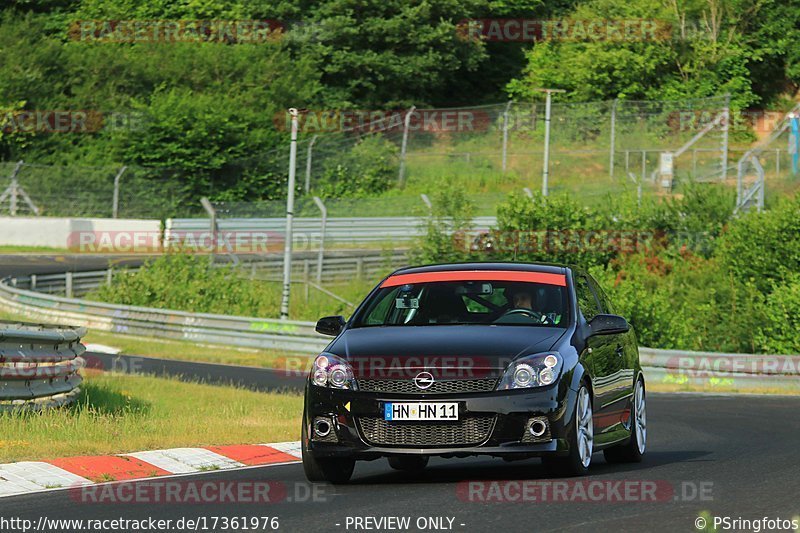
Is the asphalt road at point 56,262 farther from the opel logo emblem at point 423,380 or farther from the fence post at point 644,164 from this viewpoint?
the opel logo emblem at point 423,380

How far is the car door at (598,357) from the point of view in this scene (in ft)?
35.5

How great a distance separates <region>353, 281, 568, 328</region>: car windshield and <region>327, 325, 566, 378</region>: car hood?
1.01ft

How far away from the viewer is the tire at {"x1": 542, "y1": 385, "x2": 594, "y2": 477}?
1003 centimetres

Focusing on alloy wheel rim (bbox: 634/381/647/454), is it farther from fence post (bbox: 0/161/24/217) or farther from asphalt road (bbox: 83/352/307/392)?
fence post (bbox: 0/161/24/217)

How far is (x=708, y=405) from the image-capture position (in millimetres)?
21031

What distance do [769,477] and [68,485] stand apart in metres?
5.00

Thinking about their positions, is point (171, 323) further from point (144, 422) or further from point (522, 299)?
point (522, 299)

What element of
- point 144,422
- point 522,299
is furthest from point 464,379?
point 144,422

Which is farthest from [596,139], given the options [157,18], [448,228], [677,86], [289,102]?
[157,18]

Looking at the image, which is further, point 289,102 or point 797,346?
point 289,102

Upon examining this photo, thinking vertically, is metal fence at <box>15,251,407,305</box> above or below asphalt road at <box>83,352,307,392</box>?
above

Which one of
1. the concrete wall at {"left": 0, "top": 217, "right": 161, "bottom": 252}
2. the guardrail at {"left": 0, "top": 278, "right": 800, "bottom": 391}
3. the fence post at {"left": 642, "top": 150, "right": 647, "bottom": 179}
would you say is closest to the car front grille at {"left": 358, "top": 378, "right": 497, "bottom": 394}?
the guardrail at {"left": 0, "top": 278, "right": 800, "bottom": 391}

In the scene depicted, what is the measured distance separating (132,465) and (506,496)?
138 inches

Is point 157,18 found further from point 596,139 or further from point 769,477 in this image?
point 769,477
